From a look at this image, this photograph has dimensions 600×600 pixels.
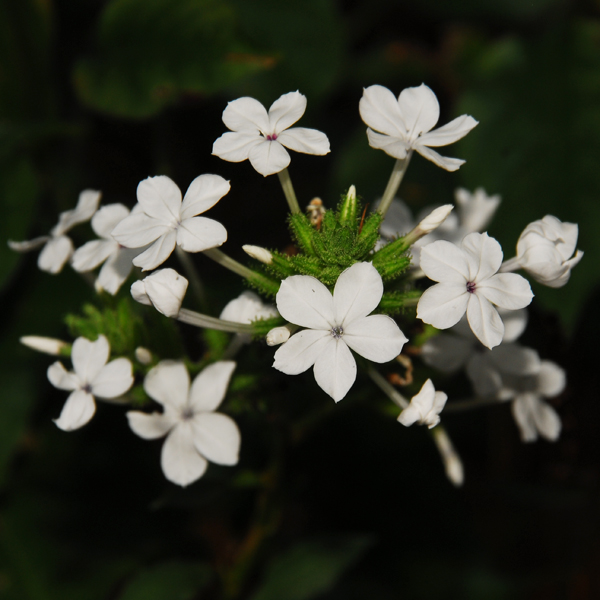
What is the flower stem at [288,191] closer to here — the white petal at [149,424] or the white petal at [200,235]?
the white petal at [200,235]

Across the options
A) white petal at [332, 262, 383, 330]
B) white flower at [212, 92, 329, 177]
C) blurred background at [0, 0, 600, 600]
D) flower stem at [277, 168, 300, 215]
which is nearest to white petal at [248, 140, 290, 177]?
white flower at [212, 92, 329, 177]

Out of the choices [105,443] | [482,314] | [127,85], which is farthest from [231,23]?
[105,443]

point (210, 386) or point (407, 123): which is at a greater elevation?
point (407, 123)

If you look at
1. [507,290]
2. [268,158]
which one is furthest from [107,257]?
[507,290]

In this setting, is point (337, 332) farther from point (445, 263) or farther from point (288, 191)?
point (288, 191)

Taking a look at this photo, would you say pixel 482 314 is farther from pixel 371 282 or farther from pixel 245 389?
pixel 245 389

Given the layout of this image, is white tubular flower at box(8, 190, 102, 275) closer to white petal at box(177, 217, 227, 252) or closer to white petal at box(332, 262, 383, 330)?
white petal at box(177, 217, 227, 252)
